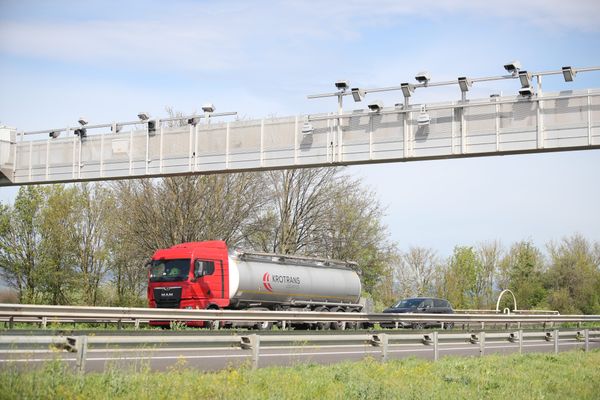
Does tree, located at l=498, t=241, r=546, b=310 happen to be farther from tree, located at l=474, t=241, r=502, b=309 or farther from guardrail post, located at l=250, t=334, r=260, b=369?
guardrail post, located at l=250, t=334, r=260, b=369

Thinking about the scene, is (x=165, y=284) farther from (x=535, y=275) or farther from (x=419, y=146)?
(x=535, y=275)

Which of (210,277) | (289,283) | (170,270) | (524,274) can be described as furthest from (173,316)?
(524,274)

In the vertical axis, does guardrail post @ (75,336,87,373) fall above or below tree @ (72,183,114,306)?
below

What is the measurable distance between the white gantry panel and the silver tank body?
5.37 m

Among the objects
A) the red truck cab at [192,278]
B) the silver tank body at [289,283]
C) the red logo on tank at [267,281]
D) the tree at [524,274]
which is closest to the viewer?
the red truck cab at [192,278]

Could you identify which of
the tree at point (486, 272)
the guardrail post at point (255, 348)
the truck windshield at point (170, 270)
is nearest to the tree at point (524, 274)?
the tree at point (486, 272)

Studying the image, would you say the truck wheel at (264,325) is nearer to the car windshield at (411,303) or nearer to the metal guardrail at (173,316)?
the metal guardrail at (173,316)

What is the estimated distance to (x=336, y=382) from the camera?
1373 cm

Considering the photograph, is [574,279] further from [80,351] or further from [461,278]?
[80,351]

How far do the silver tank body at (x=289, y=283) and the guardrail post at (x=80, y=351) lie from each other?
23.4 meters

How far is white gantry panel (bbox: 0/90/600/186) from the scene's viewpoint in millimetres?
26422

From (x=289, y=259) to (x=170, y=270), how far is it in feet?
18.8

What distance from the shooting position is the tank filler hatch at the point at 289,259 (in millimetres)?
35594

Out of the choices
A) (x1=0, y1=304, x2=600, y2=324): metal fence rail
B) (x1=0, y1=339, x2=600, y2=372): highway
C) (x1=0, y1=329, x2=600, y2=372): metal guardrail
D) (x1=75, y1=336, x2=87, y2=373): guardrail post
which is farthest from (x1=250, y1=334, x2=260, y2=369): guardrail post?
(x1=0, y1=304, x2=600, y2=324): metal fence rail
